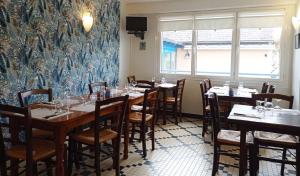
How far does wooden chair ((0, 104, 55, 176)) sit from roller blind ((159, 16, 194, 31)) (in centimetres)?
423

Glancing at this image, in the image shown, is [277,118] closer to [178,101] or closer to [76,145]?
[76,145]

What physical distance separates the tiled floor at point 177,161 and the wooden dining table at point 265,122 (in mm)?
659

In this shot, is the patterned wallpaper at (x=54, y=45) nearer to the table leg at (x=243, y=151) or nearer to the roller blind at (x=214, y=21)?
the roller blind at (x=214, y=21)

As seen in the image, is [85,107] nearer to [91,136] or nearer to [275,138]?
[91,136]

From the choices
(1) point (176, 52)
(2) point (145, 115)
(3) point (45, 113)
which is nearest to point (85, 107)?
(3) point (45, 113)

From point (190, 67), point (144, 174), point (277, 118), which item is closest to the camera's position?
point (277, 118)

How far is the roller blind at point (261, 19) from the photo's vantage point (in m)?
5.04

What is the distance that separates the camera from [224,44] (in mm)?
5629

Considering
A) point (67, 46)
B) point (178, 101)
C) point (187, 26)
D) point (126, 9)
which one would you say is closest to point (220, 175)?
point (178, 101)

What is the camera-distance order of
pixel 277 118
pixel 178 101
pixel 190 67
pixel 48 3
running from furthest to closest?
1. pixel 190 67
2. pixel 178 101
3. pixel 48 3
4. pixel 277 118

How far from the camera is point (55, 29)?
12.9ft

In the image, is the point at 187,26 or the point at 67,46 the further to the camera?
the point at 187,26

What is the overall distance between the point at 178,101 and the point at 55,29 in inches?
112

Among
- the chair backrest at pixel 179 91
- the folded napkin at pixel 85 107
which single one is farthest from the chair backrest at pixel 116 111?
the chair backrest at pixel 179 91
